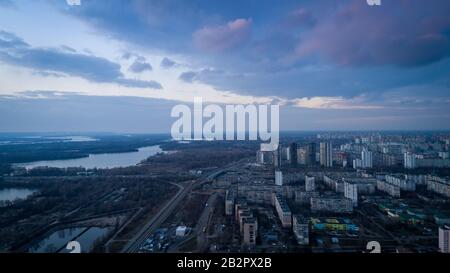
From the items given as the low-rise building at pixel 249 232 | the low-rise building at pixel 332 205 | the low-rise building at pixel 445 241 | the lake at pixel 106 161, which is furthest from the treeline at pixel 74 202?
the low-rise building at pixel 445 241

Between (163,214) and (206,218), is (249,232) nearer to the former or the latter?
(206,218)

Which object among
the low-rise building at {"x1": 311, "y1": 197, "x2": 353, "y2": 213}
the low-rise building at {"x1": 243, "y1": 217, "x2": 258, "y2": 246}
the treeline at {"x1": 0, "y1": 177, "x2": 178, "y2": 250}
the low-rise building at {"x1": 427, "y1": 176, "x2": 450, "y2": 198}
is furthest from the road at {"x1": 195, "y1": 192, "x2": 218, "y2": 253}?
the low-rise building at {"x1": 427, "y1": 176, "x2": 450, "y2": 198}

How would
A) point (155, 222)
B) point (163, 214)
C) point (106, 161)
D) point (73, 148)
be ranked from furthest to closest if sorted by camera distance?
1. point (106, 161)
2. point (73, 148)
3. point (163, 214)
4. point (155, 222)

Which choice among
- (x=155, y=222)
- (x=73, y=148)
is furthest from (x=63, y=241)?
(x=73, y=148)

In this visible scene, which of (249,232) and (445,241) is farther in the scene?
(249,232)

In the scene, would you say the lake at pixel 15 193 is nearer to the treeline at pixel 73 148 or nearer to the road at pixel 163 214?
the treeline at pixel 73 148

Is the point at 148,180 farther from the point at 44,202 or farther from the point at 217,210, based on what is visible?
the point at 217,210

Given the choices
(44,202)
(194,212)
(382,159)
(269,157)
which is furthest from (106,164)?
(382,159)
